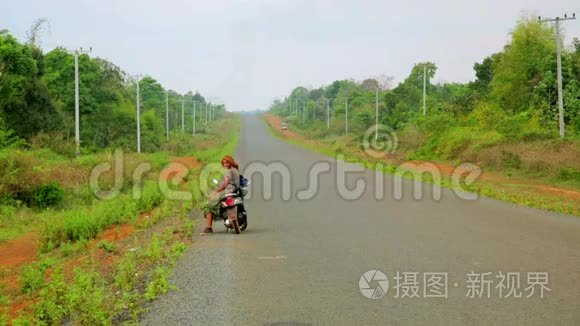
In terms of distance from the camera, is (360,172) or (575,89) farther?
(575,89)

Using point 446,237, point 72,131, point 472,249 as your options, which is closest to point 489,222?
point 446,237

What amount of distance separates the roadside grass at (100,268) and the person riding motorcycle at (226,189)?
0.64 m

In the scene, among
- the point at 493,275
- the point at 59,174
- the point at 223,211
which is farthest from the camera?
the point at 59,174

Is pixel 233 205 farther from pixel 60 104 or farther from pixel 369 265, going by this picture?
pixel 60 104

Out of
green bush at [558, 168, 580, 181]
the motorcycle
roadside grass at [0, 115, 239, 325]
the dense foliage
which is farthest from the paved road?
the dense foliage

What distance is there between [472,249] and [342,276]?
300 centimetres

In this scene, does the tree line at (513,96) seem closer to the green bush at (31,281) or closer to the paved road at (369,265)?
the paved road at (369,265)

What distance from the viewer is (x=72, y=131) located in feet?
154

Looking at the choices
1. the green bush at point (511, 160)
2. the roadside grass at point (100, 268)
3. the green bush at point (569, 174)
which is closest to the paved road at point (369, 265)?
the roadside grass at point (100, 268)

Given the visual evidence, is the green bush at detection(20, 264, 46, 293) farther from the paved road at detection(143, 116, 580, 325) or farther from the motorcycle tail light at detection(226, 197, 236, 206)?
the motorcycle tail light at detection(226, 197, 236, 206)

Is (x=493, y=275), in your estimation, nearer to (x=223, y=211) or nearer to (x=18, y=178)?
(x=223, y=211)

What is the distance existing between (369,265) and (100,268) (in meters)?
4.80

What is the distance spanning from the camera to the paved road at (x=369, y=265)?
23.1 feet

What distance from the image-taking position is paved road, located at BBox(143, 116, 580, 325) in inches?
277
